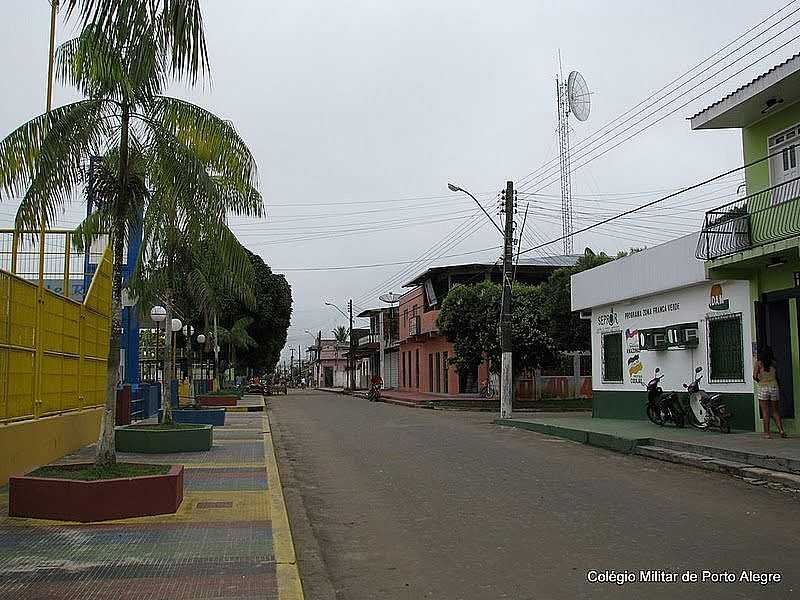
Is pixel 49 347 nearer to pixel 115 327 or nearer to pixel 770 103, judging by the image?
pixel 115 327

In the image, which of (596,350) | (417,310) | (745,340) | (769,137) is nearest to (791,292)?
(745,340)

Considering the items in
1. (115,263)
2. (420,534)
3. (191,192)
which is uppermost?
(191,192)

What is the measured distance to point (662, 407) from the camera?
760 inches

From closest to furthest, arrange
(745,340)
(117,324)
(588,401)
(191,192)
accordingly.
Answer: (117,324) → (191,192) → (745,340) → (588,401)

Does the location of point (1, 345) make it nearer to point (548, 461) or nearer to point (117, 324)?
point (117, 324)

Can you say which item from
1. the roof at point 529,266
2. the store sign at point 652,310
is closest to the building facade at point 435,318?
the roof at point 529,266

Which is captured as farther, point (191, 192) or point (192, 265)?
point (192, 265)

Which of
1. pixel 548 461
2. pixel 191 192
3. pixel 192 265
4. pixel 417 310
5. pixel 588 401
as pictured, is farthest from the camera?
pixel 417 310

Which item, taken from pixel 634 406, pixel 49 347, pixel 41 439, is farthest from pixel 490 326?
pixel 41 439

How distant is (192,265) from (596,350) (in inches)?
495

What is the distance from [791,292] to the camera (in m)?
16.1

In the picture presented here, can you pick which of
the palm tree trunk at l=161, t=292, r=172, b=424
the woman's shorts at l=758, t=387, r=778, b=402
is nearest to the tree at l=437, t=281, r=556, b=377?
the palm tree trunk at l=161, t=292, r=172, b=424

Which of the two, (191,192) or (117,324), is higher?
(191,192)

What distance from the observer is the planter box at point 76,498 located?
27.1 feet
